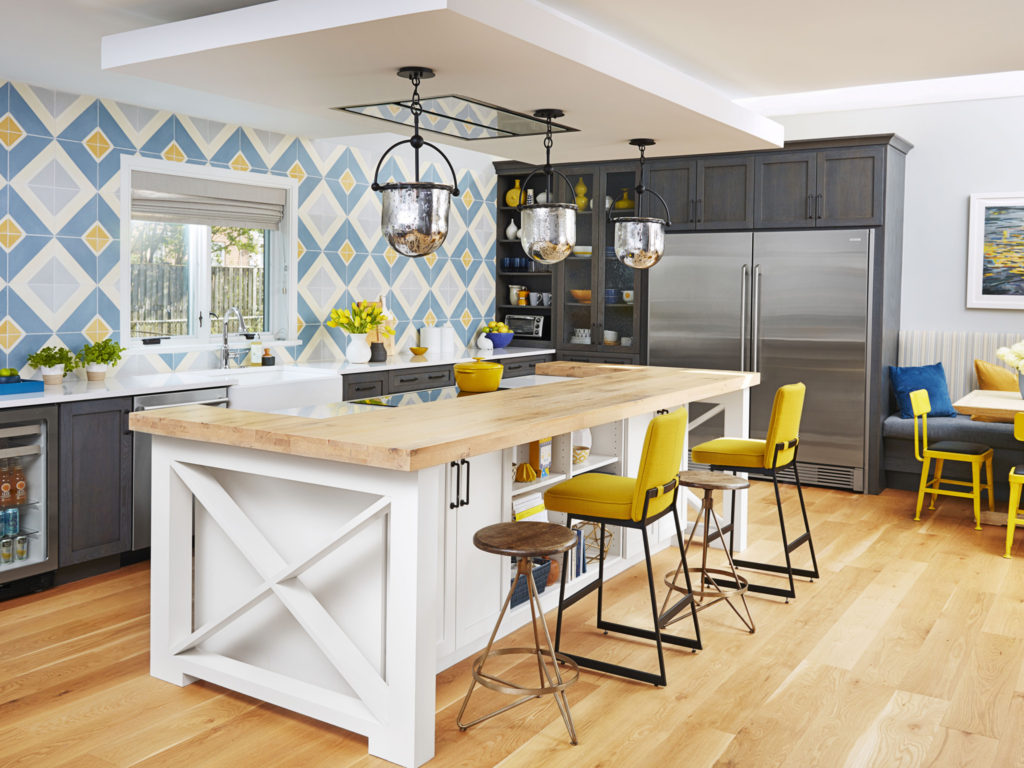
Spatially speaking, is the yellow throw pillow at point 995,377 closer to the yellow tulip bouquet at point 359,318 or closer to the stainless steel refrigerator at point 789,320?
the stainless steel refrigerator at point 789,320

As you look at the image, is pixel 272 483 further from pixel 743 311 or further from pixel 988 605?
pixel 743 311

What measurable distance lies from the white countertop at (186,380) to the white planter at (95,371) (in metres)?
0.03

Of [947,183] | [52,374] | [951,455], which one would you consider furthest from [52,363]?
[947,183]

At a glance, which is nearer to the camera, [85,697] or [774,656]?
[85,697]

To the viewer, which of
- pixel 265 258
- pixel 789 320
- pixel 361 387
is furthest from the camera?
pixel 789 320

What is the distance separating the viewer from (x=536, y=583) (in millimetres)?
3945

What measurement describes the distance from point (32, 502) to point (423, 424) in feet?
7.29

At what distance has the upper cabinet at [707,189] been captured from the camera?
6859 millimetres

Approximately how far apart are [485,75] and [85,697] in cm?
260

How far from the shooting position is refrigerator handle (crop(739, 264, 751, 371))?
22.4 ft

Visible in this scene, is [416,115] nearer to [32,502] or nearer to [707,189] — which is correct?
[32,502]

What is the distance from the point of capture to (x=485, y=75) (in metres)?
3.50

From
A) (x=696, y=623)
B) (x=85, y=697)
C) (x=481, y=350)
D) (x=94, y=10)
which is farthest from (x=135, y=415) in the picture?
(x=481, y=350)

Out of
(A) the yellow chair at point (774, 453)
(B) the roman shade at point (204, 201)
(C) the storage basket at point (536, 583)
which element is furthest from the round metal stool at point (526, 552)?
(B) the roman shade at point (204, 201)
